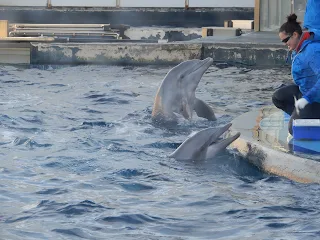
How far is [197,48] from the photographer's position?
17031 millimetres

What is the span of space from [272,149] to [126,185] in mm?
1426

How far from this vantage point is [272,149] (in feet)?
26.3

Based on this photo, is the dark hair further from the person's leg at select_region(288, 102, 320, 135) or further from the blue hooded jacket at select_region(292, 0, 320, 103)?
the person's leg at select_region(288, 102, 320, 135)

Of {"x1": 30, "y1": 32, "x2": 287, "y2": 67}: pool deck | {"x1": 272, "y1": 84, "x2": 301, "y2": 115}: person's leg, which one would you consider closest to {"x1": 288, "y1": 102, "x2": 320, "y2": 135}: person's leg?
{"x1": 272, "y1": 84, "x2": 301, "y2": 115}: person's leg

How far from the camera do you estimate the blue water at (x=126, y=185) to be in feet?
21.1

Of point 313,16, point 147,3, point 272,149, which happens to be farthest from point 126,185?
point 147,3

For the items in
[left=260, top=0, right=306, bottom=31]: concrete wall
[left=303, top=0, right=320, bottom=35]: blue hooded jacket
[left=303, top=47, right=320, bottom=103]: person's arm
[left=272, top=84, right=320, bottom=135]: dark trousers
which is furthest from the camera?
[left=260, top=0, right=306, bottom=31]: concrete wall

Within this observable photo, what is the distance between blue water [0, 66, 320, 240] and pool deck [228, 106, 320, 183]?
0.10 meters

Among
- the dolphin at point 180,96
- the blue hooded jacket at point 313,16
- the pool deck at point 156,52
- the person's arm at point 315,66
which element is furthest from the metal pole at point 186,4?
the person's arm at point 315,66

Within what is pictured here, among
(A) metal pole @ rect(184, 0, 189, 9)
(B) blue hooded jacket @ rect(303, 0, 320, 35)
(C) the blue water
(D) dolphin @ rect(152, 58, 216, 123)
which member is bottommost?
(C) the blue water

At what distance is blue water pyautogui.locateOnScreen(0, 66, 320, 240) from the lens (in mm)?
6441

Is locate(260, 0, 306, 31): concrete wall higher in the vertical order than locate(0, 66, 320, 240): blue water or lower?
higher

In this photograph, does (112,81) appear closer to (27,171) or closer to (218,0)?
(27,171)

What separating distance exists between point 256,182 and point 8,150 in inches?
118
